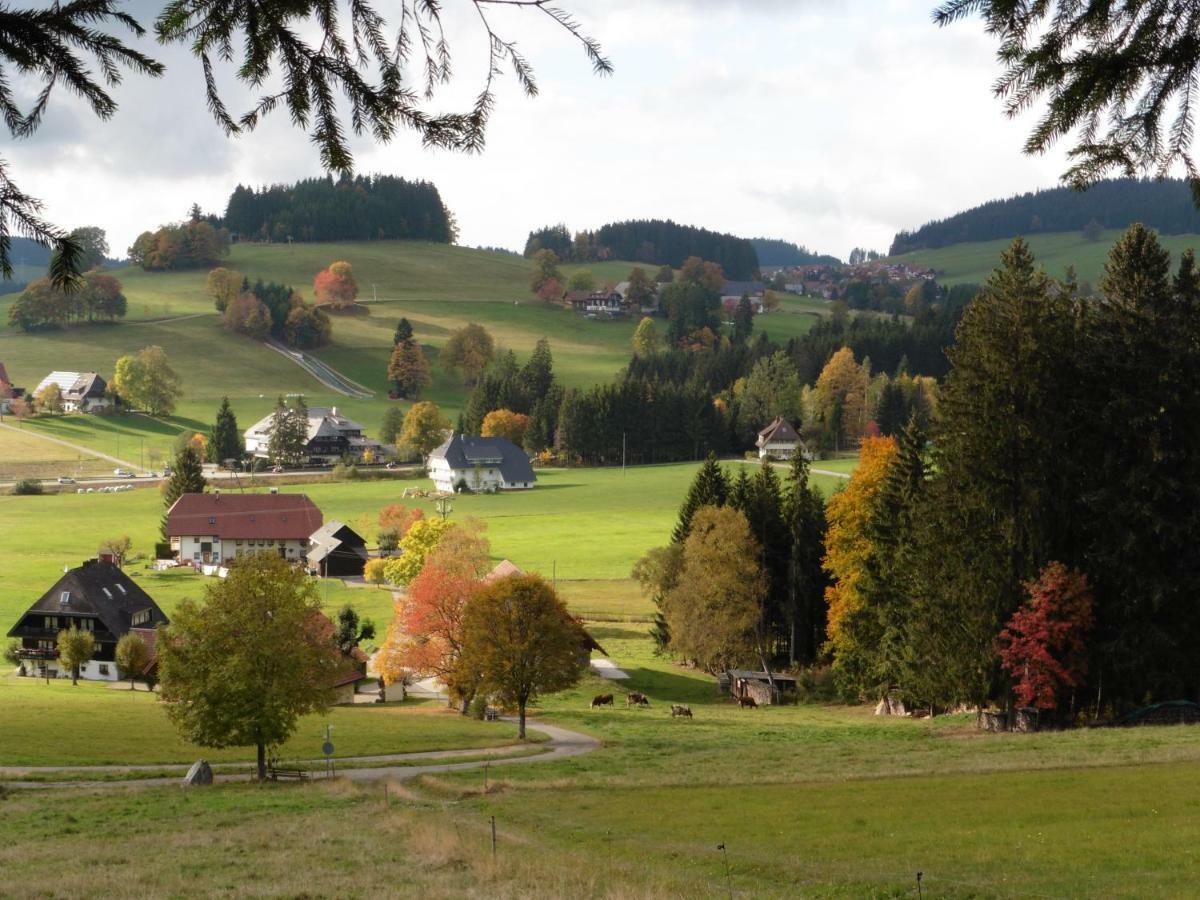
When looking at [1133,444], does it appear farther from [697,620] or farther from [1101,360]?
[697,620]

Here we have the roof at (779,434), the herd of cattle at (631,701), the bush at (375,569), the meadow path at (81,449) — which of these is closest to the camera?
the herd of cattle at (631,701)

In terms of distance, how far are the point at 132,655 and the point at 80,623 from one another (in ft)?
18.2

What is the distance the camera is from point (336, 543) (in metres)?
95.4

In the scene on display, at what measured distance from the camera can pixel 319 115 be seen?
9.02 metres

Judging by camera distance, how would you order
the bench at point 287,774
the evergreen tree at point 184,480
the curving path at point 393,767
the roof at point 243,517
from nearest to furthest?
1. the curving path at point 393,767
2. the bench at point 287,774
3. the roof at point 243,517
4. the evergreen tree at point 184,480

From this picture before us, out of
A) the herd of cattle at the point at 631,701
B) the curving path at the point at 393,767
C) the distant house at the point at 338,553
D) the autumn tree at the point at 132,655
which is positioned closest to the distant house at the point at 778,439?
the distant house at the point at 338,553

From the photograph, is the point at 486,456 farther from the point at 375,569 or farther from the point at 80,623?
the point at 80,623

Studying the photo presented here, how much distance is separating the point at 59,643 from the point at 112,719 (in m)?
16.7

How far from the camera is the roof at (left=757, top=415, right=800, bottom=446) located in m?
148

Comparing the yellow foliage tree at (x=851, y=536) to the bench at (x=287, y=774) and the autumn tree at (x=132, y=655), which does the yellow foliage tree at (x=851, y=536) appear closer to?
the bench at (x=287, y=774)

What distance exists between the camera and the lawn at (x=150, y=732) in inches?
1704

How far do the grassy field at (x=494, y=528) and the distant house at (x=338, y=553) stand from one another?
465cm

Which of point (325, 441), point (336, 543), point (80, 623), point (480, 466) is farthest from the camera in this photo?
point (325, 441)

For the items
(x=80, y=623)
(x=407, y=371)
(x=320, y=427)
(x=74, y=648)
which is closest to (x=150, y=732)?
(x=74, y=648)
